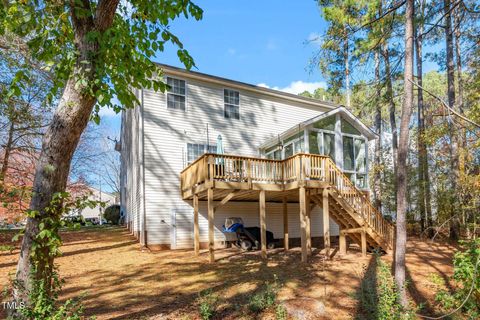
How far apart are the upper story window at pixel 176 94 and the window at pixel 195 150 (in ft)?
5.15

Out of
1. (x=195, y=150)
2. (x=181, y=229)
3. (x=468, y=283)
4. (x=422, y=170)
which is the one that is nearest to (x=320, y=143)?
(x=195, y=150)

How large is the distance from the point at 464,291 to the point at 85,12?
722 cm

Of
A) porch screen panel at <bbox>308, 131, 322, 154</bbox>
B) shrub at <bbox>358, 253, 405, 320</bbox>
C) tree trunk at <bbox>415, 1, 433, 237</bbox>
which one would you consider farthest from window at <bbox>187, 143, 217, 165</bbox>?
tree trunk at <bbox>415, 1, 433, 237</bbox>

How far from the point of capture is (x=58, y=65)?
4.04 metres

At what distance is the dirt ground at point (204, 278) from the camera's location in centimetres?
609

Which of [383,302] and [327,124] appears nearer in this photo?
[383,302]

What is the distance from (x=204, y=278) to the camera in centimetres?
813

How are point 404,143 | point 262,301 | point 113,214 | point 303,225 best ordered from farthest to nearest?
1. point 113,214
2. point 303,225
3. point 404,143
4. point 262,301

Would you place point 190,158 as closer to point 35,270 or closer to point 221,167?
point 221,167

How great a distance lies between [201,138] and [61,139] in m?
10.0

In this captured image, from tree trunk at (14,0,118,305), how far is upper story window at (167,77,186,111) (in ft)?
31.0

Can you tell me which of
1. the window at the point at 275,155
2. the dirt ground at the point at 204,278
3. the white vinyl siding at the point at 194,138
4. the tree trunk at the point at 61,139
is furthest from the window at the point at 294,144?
the tree trunk at the point at 61,139

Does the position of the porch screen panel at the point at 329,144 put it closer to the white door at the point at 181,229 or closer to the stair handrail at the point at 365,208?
the stair handrail at the point at 365,208

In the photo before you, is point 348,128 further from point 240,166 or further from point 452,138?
point 240,166
